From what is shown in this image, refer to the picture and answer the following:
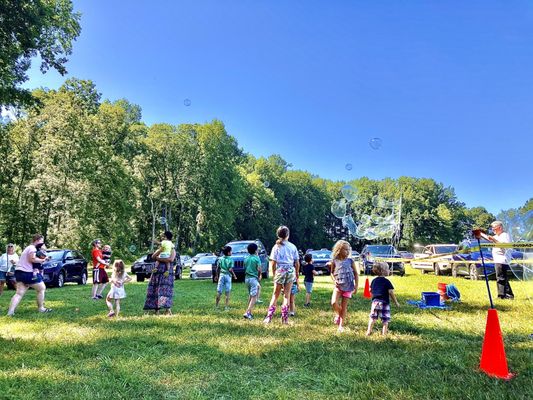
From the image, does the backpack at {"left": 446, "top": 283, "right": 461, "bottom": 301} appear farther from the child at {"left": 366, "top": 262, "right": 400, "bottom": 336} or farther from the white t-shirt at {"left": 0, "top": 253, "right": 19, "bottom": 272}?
the white t-shirt at {"left": 0, "top": 253, "right": 19, "bottom": 272}

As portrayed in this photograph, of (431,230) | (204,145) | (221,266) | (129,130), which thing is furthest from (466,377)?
(431,230)

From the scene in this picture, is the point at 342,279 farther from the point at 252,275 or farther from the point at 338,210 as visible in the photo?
the point at 338,210

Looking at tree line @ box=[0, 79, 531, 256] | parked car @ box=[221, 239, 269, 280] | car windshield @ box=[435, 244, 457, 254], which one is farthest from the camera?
→ tree line @ box=[0, 79, 531, 256]

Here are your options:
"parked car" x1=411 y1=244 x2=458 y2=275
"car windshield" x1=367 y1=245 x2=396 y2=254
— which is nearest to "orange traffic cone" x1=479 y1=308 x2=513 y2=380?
"parked car" x1=411 y1=244 x2=458 y2=275

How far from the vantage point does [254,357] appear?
5.09 meters

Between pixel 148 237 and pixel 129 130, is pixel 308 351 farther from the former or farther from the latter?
pixel 148 237

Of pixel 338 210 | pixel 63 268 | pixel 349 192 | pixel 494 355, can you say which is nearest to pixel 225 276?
pixel 494 355

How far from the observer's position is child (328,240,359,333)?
671 cm

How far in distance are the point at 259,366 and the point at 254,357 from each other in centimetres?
38

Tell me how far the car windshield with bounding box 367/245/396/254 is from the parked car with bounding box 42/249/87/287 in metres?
16.2

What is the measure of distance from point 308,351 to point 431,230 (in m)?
72.9

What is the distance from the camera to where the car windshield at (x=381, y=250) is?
82.7 feet

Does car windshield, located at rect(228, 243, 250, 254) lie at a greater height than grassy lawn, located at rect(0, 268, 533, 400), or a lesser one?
greater

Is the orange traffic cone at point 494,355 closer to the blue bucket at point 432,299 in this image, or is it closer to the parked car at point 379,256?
the blue bucket at point 432,299
